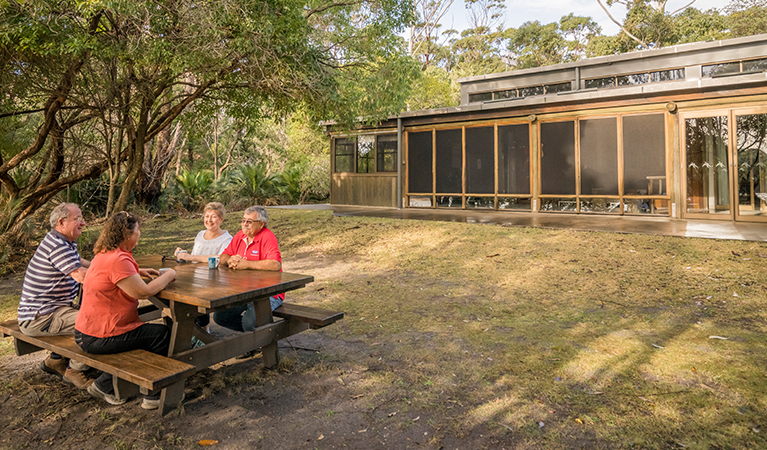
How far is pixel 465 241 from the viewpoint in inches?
333

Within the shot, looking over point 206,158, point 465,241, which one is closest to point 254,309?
point 465,241

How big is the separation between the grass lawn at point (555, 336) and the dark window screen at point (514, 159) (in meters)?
3.81

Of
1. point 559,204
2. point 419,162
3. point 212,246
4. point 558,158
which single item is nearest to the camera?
point 212,246

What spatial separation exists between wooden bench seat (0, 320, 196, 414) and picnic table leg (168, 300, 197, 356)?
5.8 inches

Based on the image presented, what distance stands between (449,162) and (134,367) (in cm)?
1148

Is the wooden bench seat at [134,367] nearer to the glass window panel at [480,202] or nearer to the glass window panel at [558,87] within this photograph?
the glass window panel at [480,202]

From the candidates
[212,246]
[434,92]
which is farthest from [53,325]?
[434,92]

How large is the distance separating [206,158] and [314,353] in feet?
102

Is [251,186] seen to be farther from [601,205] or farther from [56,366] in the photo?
[56,366]

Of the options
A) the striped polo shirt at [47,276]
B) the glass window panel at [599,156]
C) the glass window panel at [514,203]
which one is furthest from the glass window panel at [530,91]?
the striped polo shirt at [47,276]

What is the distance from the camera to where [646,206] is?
10656mm

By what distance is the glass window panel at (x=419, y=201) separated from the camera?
13.9 m

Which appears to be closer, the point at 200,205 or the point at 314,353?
the point at 314,353

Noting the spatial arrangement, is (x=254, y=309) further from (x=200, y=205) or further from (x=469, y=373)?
(x=200, y=205)
